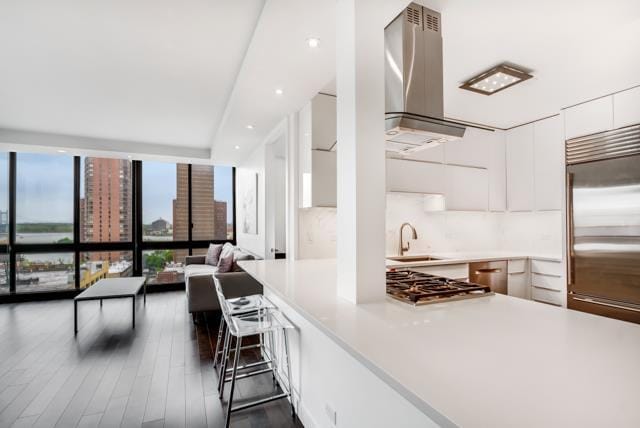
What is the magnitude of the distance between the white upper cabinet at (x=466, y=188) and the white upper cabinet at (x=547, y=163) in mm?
537

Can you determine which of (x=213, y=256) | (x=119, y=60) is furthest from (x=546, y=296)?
(x=213, y=256)

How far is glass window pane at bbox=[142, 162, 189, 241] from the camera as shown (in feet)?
20.2

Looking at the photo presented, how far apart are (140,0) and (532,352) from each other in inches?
102

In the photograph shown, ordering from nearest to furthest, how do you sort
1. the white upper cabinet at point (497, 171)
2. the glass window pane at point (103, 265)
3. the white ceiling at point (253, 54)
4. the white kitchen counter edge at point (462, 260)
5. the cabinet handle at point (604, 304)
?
1. the white ceiling at point (253, 54)
2. the cabinet handle at point (604, 304)
3. the white kitchen counter edge at point (462, 260)
4. the white upper cabinet at point (497, 171)
5. the glass window pane at point (103, 265)

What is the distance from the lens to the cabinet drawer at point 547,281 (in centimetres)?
328

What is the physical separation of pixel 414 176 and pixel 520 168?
148cm

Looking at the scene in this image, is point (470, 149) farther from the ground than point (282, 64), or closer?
closer

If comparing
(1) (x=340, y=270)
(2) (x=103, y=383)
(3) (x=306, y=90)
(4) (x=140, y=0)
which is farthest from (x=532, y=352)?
(2) (x=103, y=383)

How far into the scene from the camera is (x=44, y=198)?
5496 mm

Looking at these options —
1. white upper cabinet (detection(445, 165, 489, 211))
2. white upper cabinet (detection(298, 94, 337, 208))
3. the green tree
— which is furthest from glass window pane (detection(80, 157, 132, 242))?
white upper cabinet (detection(445, 165, 489, 211))

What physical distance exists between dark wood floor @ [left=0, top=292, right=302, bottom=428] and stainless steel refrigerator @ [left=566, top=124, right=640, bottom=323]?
2.57 metres

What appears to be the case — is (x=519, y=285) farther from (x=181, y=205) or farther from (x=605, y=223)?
(x=181, y=205)

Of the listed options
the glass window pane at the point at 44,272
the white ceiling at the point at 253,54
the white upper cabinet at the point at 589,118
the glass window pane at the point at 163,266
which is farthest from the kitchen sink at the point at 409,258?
the glass window pane at the point at 44,272

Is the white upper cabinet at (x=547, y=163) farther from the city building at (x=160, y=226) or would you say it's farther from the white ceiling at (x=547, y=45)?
the city building at (x=160, y=226)
